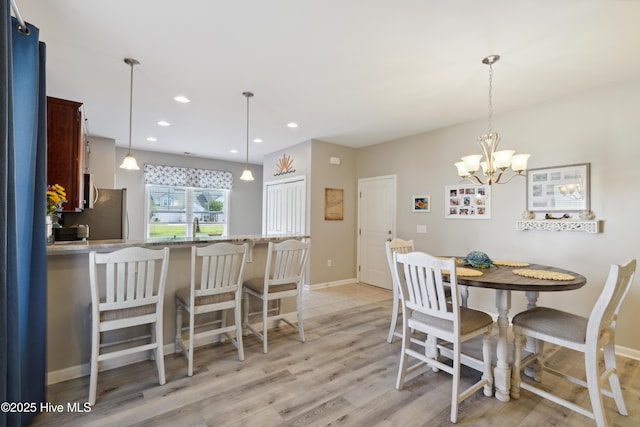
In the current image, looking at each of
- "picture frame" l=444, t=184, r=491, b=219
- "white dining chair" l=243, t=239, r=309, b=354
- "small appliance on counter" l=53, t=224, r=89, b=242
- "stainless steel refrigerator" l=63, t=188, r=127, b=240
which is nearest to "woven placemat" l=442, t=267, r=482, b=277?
"white dining chair" l=243, t=239, r=309, b=354

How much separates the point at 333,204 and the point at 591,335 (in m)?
3.97

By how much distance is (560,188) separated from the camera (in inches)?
125

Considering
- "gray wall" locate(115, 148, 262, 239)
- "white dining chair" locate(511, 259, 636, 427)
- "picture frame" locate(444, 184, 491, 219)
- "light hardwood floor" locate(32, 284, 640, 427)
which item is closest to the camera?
"white dining chair" locate(511, 259, 636, 427)

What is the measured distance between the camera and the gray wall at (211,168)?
6086mm

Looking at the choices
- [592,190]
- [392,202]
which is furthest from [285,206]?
[592,190]

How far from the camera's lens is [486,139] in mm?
2648

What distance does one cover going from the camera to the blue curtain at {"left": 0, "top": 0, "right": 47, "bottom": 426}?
137 cm

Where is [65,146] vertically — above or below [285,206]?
above

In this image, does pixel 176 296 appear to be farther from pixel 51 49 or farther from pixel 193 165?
pixel 193 165

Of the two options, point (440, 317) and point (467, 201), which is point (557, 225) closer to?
point (467, 201)

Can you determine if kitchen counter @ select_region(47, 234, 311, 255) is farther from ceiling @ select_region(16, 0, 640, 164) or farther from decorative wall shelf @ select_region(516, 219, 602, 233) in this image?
decorative wall shelf @ select_region(516, 219, 602, 233)

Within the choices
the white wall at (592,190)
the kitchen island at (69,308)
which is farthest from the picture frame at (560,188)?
→ the kitchen island at (69,308)

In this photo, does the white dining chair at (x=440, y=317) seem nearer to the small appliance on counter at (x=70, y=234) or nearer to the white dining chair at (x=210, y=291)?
the white dining chair at (x=210, y=291)

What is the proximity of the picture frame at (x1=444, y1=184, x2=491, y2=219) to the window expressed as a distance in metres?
4.83
